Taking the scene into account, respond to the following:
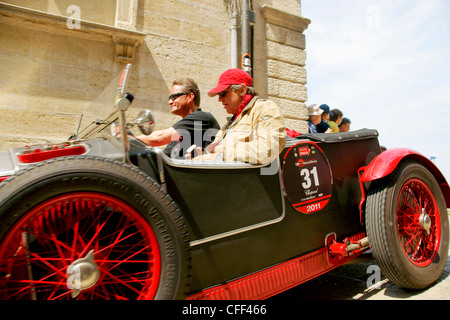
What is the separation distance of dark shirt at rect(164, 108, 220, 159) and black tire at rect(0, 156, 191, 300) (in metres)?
1.11

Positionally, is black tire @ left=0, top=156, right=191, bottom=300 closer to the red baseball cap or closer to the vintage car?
the vintage car

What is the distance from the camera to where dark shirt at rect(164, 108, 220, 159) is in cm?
228

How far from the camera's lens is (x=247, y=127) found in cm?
192

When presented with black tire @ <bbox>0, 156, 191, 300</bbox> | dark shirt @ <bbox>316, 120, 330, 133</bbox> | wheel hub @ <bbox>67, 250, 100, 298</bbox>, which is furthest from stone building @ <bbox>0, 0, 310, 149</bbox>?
wheel hub @ <bbox>67, 250, 100, 298</bbox>

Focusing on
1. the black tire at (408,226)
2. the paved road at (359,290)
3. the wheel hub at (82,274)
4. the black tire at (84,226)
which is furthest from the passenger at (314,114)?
the wheel hub at (82,274)

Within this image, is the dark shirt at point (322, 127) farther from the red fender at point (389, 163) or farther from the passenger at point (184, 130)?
the passenger at point (184, 130)

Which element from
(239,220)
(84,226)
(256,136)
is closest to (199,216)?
(239,220)

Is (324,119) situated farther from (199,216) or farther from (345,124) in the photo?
(199,216)

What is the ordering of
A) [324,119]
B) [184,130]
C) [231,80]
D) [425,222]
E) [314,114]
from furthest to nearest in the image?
[324,119] < [314,114] < [184,130] < [231,80] < [425,222]

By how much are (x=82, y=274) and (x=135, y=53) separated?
4.60m

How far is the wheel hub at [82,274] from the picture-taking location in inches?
40.1

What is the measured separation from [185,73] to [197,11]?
1.27 meters
